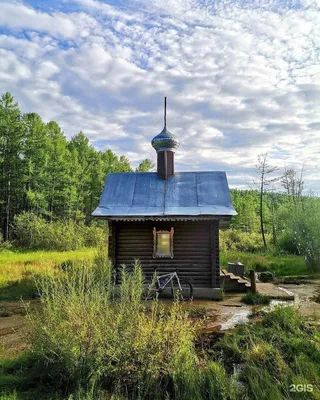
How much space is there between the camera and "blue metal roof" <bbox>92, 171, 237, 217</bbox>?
1103 cm

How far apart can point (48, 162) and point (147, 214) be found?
25841 millimetres

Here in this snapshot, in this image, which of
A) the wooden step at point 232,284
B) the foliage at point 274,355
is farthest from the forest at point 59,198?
the foliage at point 274,355

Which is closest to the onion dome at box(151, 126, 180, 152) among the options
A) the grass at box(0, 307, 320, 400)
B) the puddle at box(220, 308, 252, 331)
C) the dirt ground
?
the dirt ground

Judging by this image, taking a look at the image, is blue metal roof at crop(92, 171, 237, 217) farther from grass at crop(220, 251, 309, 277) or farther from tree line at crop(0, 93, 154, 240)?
tree line at crop(0, 93, 154, 240)

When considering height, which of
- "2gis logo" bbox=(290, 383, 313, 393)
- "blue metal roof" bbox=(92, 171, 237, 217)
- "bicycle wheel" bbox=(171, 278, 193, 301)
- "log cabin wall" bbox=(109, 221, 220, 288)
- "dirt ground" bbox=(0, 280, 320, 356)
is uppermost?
"blue metal roof" bbox=(92, 171, 237, 217)

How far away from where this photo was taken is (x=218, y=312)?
9.12m

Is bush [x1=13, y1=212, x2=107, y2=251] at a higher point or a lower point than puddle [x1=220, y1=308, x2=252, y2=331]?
higher

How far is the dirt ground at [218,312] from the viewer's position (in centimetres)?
691

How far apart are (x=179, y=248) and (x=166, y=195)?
205 centimetres

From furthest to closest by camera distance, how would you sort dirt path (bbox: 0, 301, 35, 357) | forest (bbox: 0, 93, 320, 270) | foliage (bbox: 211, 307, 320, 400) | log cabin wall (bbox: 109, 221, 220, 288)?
forest (bbox: 0, 93, 320, 270) < log cabin wall (bbox: 109, 221, 220, 288) < dirt path (bbox: 0, 301, 35, 357) < foliage (bbox: 211, 307, 320, 400)

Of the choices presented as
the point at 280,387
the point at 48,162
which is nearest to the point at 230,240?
the point at 48,162

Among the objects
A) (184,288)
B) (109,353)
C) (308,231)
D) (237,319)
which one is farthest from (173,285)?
(308,231)

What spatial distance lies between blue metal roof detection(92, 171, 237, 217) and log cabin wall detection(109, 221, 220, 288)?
1.76 feet

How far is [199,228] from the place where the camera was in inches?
446
